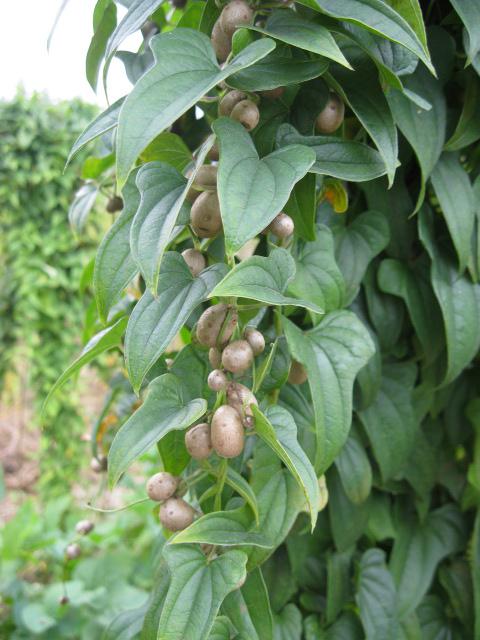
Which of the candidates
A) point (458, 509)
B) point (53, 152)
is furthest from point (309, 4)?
point (53, 152)

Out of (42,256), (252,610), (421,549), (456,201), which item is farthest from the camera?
(42,256)

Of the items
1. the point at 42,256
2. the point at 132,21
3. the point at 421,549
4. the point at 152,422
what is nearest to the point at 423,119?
the point at 132,21

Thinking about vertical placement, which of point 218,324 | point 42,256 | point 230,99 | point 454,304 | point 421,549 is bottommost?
point 42,256

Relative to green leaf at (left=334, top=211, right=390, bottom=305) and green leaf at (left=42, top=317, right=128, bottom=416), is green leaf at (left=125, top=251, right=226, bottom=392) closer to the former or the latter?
green leaf at (left=42, top=317, right=128, bottom=416)

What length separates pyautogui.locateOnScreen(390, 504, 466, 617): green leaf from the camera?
0.77 meters

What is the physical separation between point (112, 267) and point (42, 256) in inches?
92.1

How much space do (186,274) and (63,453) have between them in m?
2.49

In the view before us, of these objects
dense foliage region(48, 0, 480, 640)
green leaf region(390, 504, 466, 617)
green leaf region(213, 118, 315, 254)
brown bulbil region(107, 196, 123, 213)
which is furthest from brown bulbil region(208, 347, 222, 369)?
green leaf region(390, 504, 466, 617)

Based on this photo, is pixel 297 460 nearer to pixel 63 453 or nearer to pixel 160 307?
pixel 160 307

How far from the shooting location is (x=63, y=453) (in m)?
2.75

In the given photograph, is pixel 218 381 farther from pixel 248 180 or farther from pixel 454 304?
pixel 454 304

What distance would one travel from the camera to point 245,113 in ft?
1.52

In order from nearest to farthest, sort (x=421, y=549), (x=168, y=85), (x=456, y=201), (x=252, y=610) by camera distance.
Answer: (x=168, y=85)
(x=252, y=610)
(x=456, y=201)
(x=421, y=549)

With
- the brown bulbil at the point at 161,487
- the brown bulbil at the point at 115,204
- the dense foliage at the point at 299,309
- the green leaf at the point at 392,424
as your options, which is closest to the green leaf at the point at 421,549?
the dense foliage at the point at 299,309
